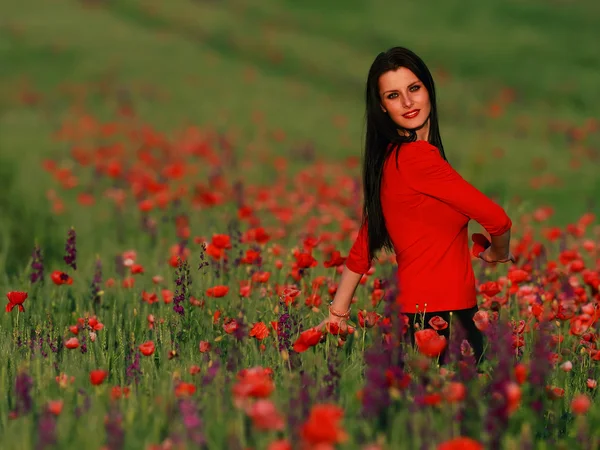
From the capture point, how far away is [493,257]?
3.08 metres

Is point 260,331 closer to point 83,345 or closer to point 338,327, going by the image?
point 338,327

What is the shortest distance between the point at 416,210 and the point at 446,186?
0.17m

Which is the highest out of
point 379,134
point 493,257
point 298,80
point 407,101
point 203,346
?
point 298,80

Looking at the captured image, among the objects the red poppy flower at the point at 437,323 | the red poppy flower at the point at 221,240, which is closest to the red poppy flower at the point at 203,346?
the red poppy flower at the point at 437,323

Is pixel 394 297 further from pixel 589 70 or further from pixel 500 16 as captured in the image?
pixel 500 16

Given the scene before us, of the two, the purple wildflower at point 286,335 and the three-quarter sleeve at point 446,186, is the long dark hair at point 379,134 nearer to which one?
the three-quarter sleeve at point 446,186

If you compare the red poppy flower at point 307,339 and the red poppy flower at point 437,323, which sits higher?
the red poppy flower at point 437,323

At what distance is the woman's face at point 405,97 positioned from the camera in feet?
10.3

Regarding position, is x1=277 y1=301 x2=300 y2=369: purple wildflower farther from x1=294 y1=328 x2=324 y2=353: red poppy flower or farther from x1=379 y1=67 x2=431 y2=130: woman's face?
x1=379 y1=67 x2=431 y2=130: woman's face

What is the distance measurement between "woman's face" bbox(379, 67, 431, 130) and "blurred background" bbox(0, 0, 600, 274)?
10.2 ft

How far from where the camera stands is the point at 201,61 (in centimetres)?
1827

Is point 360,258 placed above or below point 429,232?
below

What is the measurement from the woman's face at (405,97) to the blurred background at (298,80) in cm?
311

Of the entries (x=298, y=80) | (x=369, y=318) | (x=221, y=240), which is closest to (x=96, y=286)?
(x=221, y=240)
